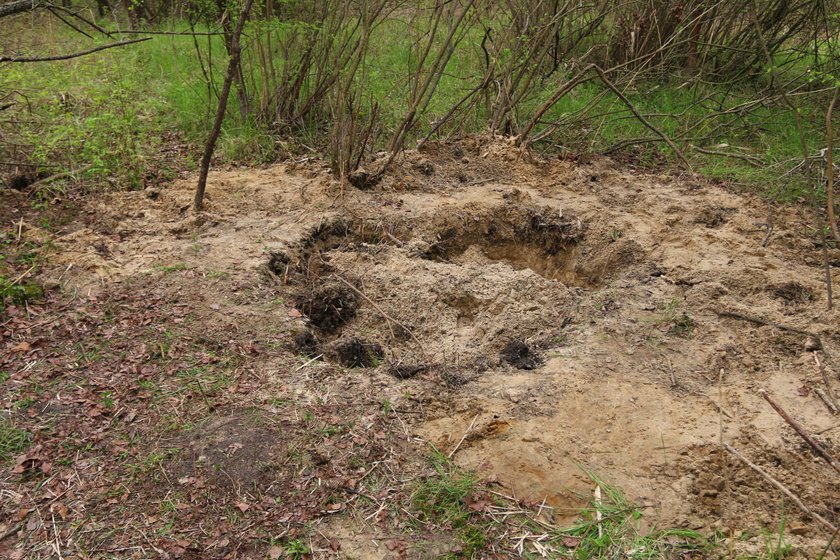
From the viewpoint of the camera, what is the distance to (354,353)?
3217mm

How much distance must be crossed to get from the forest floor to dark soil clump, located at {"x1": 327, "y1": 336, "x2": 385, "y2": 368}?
13 mm

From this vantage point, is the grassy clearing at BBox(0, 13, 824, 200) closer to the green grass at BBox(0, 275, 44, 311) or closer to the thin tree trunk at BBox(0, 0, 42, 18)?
the thin tree trunk at BBox(0, 0, 42, 18)

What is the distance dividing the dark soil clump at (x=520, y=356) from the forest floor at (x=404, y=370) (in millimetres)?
22

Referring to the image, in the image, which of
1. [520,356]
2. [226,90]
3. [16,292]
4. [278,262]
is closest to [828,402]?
[520,356]

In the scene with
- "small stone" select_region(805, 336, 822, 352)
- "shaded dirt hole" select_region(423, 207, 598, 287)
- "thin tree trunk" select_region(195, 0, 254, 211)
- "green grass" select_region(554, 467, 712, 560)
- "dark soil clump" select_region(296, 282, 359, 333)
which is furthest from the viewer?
"shaded dirt hole" select_region(423, 207, 598, 287)

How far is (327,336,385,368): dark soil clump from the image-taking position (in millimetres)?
3188

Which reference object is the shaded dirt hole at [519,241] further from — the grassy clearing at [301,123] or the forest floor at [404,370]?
the grassy clearing at [301,123]

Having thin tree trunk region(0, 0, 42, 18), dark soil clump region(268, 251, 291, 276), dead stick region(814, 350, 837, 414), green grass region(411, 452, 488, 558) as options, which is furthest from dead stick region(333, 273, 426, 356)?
thin tree trunk region(0, 0, 42, 18)

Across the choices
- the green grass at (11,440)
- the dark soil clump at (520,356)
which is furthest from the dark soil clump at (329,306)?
the green grass at (11,440)

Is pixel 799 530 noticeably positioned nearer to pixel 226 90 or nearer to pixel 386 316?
pixel 386 316

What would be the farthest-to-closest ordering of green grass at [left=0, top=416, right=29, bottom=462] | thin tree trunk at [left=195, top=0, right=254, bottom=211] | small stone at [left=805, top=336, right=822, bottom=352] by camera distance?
1. thin tree trunk at [left=195, top=0, right=254, bottom=211]
2. small stone at [left=805, top=336, right=822, bottom=352]
3. green grass at [left=0, top=416, right=29, bottom=462]

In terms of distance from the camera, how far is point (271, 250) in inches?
149

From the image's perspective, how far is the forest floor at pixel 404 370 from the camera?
229 cm

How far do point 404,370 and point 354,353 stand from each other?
0.31 metres
